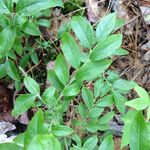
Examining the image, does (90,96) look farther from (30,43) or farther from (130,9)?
(130,9)

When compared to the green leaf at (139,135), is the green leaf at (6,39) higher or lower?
higher

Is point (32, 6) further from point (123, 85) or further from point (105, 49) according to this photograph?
point (123, 85)

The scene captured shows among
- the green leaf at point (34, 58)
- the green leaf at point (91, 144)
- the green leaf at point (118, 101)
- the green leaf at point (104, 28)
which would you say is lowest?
the green leaf at point (91, 144)

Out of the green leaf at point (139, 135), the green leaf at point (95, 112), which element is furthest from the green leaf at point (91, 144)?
the green leaf at point (139, 135)

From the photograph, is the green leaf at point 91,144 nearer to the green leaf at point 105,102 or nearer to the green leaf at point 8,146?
the green leaf at point 105,102

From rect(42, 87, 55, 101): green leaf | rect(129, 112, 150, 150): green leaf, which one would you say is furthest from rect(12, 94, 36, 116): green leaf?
rect(129, 112, 150, 150): green leaf

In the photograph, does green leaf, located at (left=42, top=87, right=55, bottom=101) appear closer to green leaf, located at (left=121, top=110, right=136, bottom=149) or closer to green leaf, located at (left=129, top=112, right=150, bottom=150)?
green leaf, located at (left=121, top=110, right=136, bottom=149)

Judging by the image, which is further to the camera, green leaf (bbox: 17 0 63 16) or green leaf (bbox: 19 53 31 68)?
green leaf (bbox: 19 53 31 68)
